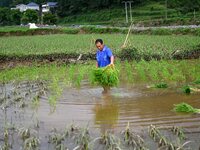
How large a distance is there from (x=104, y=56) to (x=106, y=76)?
0.48 metres

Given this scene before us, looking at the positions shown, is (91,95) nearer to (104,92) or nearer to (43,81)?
(104,92)

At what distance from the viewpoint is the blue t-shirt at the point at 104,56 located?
356 inches

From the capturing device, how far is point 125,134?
18.8 feet

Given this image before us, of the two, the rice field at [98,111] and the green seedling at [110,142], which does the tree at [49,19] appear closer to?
the rice field at [98,111]

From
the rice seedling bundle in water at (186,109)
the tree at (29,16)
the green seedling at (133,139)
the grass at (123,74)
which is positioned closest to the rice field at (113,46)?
the grass at (123,74)

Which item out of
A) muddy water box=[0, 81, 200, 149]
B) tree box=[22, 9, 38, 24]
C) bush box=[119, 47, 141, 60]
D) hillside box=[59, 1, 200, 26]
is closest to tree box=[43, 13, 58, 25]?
tree box=[22, 9, 38, 24]

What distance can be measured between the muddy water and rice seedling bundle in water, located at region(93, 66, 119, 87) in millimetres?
295

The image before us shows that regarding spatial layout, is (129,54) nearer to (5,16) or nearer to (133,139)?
(133,139)

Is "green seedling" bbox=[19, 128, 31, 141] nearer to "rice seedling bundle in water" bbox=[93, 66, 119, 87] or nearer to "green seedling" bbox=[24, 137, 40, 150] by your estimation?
"green seedling" bbox=[24, 137, 40, 150]

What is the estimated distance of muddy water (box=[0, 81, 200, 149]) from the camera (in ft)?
21.3

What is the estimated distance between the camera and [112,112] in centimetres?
753

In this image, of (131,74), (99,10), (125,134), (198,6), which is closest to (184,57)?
(131,74)

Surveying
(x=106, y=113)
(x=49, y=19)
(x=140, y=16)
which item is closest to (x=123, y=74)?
(x=106, y=113)

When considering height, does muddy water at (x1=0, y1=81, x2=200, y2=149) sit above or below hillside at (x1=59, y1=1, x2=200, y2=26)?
below
